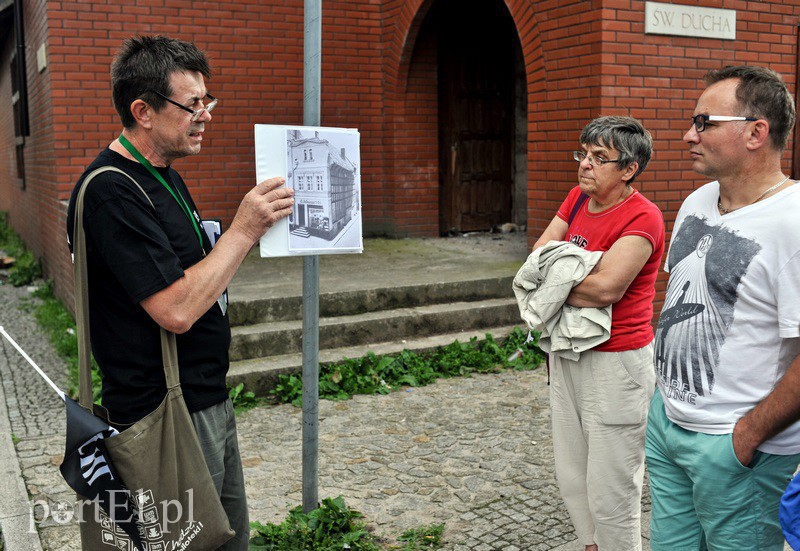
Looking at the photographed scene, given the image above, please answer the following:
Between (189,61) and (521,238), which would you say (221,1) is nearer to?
(521,238)

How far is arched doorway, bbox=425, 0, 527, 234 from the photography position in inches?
399

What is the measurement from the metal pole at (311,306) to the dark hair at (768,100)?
155 centimetres

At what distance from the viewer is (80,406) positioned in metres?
2.06

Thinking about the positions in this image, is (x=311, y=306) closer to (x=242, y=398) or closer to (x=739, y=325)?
(x=739, y=325)

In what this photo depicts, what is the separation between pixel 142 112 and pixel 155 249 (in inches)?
17.1

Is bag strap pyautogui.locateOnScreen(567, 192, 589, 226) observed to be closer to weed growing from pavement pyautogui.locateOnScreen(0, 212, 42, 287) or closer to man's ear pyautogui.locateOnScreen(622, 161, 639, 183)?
man's ear pyautogui.locateOnScreen(622, 161, 639, 183)

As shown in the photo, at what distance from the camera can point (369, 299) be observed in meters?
6.62

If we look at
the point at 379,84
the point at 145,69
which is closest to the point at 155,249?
the point at 145,69

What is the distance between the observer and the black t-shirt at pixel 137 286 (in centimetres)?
208

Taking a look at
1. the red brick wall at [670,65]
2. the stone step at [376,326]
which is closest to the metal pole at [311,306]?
the stone step at [376,326]

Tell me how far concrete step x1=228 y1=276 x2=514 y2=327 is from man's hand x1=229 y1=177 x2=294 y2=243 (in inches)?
143

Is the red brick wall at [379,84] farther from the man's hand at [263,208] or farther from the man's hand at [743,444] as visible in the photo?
the man's hand at [743,444]

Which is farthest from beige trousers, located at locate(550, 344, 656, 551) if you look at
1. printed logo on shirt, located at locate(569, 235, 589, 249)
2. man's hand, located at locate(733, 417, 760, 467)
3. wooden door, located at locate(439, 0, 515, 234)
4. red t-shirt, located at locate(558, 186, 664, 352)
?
wooden door, located at locate(439, 0, 515, 234)

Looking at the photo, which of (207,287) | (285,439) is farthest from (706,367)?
(285,439)
